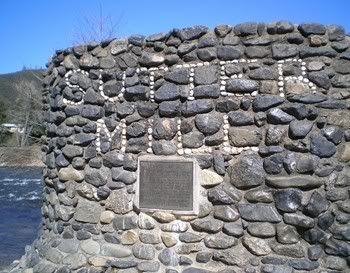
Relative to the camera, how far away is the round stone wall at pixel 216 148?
3.69 meters

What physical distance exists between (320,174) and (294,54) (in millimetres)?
1173

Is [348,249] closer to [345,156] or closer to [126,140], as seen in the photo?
[345,156]

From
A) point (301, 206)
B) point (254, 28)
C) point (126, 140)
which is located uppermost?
point (254, 28)

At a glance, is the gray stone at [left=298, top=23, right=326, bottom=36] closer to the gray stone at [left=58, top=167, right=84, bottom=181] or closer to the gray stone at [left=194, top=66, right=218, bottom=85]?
the gray stone at [left=194, top=66, right=218, bottom=85]

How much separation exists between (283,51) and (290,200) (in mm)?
1427

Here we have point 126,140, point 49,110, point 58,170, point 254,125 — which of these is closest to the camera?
point 254,125

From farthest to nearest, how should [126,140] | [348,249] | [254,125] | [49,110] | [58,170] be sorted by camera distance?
[49,110]
[58,170]
[126,140]
[254,125]
[348,249]

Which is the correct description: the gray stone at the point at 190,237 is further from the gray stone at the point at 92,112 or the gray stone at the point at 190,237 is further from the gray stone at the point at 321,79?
the gray stone at the point at 321,79

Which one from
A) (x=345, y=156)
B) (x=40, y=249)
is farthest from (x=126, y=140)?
(x=345, y=156)

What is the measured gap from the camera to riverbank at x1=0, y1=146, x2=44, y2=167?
28000 mm

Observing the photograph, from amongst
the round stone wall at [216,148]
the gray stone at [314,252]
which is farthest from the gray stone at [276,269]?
the gray stone at [314,252]

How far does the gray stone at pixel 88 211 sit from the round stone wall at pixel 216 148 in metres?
0.01

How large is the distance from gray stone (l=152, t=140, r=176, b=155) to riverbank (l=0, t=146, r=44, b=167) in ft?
81.3

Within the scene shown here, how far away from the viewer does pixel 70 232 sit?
441 centimetres
